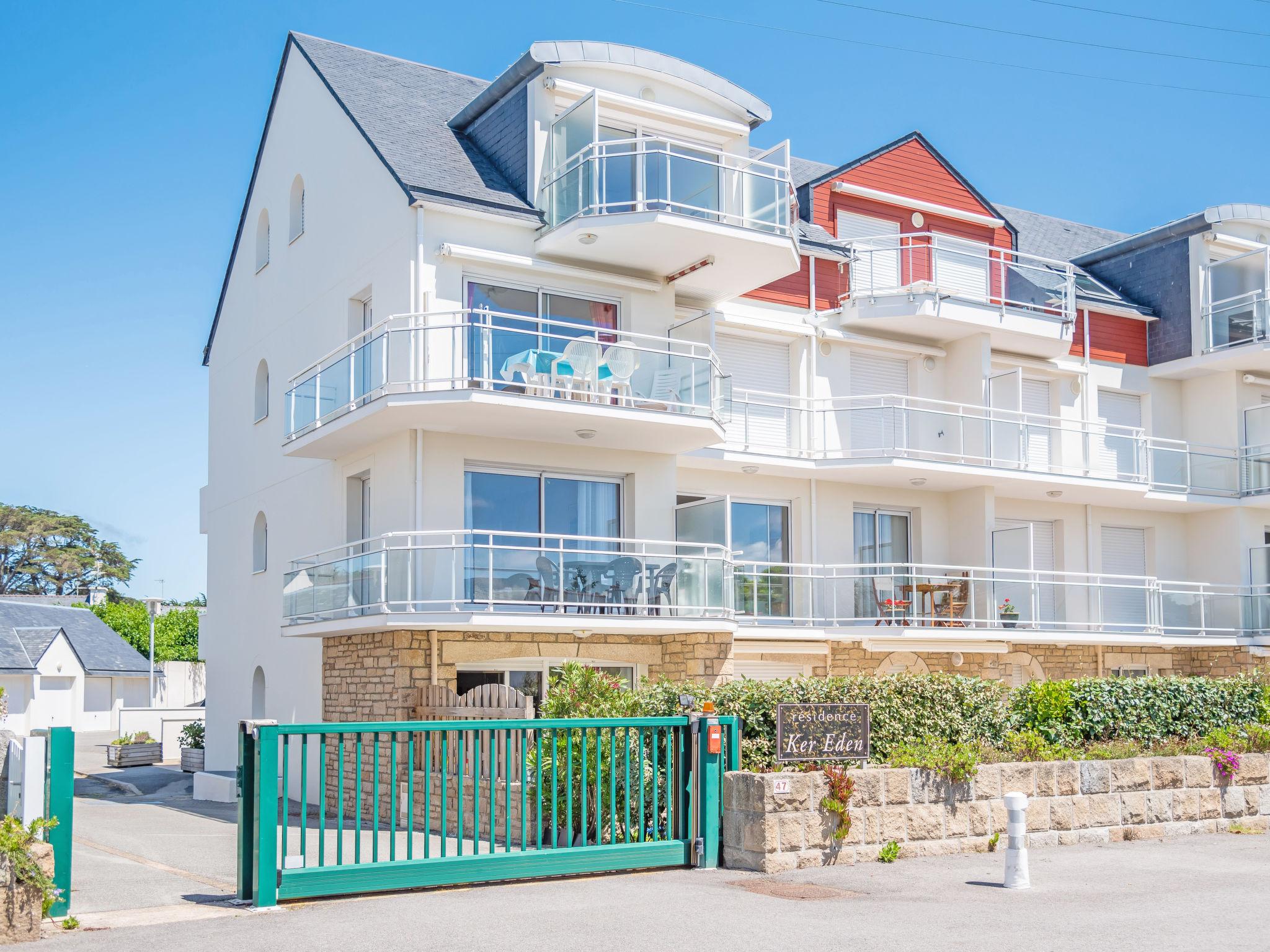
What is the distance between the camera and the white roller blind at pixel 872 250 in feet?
79.5

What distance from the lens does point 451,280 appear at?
19.4m

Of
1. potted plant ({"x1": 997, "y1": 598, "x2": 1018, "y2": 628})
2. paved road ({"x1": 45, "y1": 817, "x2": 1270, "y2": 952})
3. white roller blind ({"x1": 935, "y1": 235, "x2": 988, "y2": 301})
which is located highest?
white roller blind ({"x1": 935, "y1": 235, "x2": 988, "y2": 301})

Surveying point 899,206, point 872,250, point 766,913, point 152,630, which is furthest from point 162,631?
point 766,913

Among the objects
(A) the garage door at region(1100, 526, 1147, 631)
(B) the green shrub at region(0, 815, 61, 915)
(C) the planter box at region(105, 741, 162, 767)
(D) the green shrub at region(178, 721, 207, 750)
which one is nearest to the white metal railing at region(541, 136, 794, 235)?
(A) the garage door at region(1100, 526, 1147, 631)

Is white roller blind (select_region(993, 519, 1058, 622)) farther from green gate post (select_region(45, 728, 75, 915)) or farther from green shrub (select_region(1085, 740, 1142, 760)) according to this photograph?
green gate post (select_region(45, 728, 75, 915))

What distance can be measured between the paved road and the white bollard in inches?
5.6

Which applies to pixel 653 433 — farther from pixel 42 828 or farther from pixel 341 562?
pixel 42 828

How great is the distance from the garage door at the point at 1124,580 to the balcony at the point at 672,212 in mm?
9328

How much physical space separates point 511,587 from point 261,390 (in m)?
9.11

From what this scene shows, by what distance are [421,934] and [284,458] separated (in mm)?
15501

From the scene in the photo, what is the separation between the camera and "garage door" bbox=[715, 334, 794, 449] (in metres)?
22.5

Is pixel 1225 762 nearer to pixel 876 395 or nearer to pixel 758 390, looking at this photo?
pixel 876 395

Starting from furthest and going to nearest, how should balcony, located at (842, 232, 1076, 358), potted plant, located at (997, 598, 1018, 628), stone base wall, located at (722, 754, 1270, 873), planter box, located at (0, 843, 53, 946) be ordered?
balcony, located at (842, 232, 1076, 358) < potted plant, located at (997, 598, 1018, 628) < stone base wall, located at (722, 754, 1270, 873) < planter box, located at (0, 843, 53, 946)

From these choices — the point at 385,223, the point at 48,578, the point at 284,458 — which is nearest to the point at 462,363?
the point at 385,223
